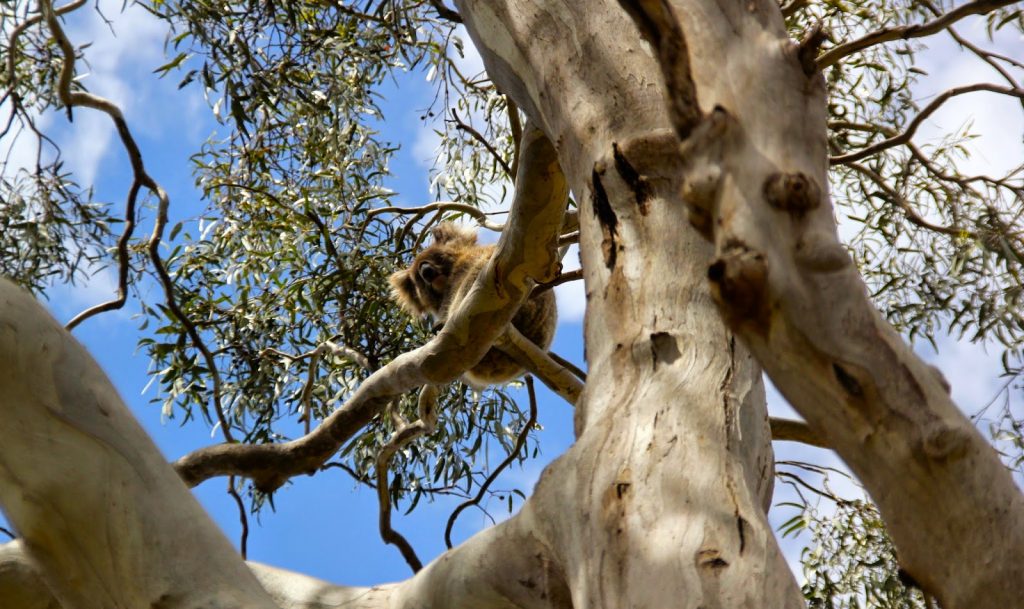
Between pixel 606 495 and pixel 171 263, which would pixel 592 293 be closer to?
pixel 606 495

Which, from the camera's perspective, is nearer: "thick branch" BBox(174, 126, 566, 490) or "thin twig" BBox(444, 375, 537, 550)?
"thick branch" BBox(174, 126, 566, 490)

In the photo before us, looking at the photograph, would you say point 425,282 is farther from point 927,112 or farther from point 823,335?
point 823,335

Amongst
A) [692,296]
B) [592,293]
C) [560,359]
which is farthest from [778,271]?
Result: [560,359]

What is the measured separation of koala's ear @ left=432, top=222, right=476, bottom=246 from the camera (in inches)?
227

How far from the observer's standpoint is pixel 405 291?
5262mm

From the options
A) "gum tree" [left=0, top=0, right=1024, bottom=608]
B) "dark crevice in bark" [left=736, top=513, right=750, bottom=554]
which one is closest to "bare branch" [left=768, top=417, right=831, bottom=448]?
"gum tree" [left=0, top=0, right=1024, bottom=608]

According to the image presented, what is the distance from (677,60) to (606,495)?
660mm

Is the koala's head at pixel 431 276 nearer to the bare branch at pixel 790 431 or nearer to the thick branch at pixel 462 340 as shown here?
the thick branch at pixel 462 340

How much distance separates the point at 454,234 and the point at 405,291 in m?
0.76

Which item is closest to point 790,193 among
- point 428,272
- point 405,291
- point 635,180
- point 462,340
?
point 635,180

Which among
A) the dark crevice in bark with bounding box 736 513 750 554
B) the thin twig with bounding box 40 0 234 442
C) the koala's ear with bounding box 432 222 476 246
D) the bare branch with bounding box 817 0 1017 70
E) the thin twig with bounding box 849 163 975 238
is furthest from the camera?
the koala's ear with bounding box 432 222 476 246

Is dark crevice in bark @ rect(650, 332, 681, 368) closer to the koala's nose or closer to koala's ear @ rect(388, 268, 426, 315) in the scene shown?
koala's ear @ rect(388, 268, 426, 315)

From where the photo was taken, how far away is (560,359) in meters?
4.44

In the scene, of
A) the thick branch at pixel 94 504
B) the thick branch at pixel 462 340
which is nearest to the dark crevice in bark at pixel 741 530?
the thick branch at pixel 94 504
